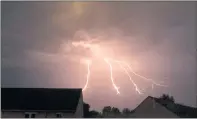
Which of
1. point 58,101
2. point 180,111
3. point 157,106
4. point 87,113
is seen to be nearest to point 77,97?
point 58,101

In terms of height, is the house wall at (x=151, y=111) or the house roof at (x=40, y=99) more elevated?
the house roof at (x=40, y=99)

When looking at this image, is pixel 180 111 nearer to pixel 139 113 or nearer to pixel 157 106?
pixel 157 106

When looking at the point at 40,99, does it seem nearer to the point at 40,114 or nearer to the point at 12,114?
the point at 40,114

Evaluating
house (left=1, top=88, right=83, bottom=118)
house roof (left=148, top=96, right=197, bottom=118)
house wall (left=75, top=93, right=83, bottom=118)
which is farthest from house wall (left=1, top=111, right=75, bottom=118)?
house roof (left=148, top=96, right=197, bottom=118)

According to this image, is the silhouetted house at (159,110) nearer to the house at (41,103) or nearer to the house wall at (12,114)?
the house at (41,103)

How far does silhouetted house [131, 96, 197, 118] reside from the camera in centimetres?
3003

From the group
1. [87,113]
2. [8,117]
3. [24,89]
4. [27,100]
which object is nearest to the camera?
[8,117]

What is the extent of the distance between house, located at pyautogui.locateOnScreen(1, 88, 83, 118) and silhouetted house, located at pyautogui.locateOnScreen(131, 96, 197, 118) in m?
7.67

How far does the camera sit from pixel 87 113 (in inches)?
1409

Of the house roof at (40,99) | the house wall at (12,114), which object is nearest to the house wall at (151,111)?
the house roof at (40,99)

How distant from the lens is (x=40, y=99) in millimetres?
30828

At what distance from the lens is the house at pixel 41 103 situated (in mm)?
28408

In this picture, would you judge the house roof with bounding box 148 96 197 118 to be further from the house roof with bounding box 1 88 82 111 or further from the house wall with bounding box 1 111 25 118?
the house wall with bounding box 1 111 25 118

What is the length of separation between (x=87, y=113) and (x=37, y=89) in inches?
295
